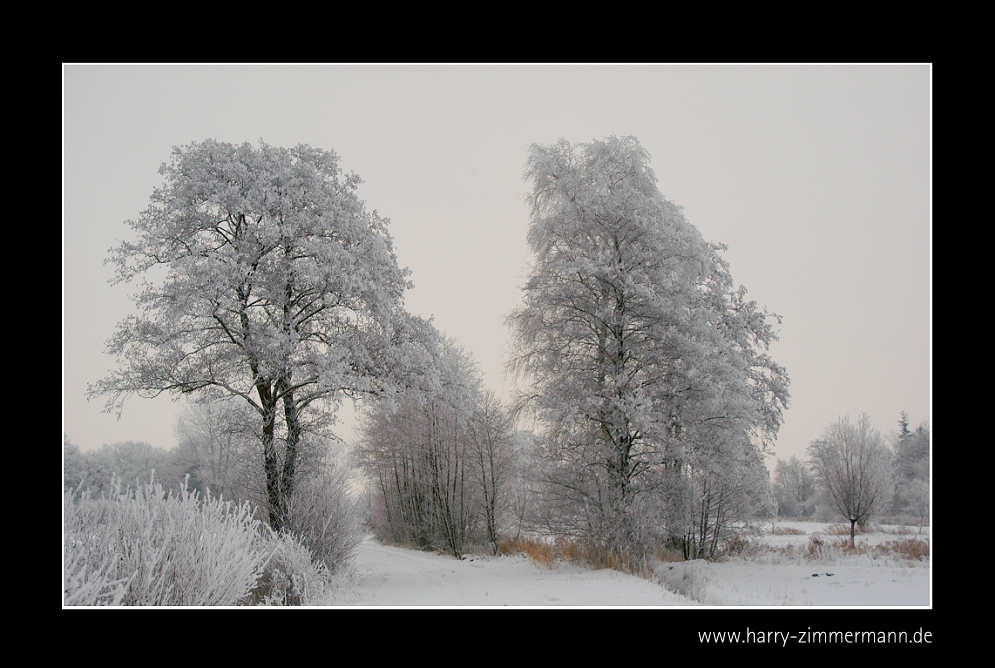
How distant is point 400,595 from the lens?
11062 millimetres

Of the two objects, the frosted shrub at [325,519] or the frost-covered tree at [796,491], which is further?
the frost-covered tree at [796,491]

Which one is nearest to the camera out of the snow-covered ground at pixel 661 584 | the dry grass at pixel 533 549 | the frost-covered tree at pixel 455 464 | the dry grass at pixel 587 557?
the snow-covered ground at pixel 661 584

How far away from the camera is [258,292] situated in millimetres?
13953

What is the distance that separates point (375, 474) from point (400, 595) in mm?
18351

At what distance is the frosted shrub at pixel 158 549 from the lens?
7086 mm

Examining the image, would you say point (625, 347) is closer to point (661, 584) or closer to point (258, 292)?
point (661, 584)

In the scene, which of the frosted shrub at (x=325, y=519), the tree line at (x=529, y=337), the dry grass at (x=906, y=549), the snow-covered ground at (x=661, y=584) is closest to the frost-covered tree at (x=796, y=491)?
the dry grass at (x=906, y=549)

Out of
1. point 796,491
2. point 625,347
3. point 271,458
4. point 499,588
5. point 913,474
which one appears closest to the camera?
point 499,588

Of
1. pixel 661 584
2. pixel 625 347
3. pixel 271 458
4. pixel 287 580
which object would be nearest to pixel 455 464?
pixel 625 347

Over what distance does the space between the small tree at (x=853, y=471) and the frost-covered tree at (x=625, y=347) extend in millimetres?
9112

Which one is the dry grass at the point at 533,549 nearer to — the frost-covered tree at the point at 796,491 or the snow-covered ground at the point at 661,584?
the snow-covered ground at the point at 661,584

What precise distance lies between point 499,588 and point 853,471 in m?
16.7
